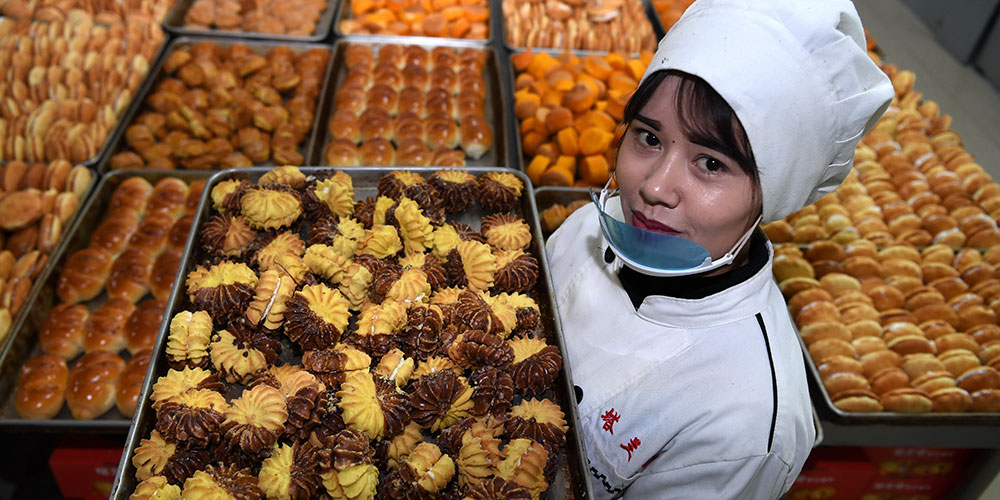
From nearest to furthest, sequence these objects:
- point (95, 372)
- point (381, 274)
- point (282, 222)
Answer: point (381, 274), point (282, 222), point (95, 372)

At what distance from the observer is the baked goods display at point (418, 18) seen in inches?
191

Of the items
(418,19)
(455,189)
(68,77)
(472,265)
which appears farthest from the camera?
(418,19)

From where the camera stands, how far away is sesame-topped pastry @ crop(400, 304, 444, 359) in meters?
1.64

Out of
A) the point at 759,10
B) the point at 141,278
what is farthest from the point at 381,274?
the point at 141,278

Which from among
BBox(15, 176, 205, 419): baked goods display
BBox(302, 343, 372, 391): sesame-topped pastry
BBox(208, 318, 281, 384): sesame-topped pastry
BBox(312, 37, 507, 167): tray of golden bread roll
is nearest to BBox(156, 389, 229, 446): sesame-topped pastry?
BBox(208, 318, 281, 384): sesame-topped pastry

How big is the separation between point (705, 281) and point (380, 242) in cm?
94

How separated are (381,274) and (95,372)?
5.79 feet

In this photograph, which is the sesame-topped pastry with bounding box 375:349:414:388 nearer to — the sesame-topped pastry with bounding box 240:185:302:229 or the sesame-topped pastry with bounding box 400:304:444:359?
the sesame-topped pastry with bounding box 400:304:444:359

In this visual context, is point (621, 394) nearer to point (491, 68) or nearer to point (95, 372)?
point (95, 372)

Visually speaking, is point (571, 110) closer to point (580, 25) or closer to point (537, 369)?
point (580, 25)

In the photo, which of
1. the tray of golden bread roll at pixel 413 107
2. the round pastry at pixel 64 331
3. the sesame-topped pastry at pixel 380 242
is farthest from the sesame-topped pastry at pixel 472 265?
the round pastry at pixel 64 331

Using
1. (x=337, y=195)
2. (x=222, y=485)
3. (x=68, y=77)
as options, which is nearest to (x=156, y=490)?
(x=222, y=485)

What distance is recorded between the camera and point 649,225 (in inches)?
64.1

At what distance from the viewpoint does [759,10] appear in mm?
1408
